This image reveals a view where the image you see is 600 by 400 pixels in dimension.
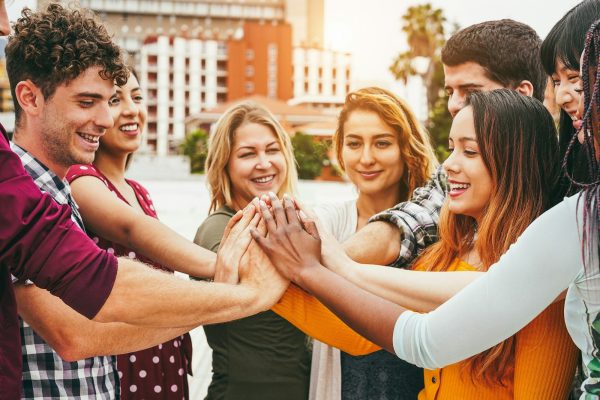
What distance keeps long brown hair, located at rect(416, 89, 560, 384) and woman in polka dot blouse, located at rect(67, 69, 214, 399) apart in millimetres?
981

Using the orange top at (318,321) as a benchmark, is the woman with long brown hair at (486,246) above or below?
above

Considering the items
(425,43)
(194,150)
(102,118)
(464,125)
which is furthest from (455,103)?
(194,150)

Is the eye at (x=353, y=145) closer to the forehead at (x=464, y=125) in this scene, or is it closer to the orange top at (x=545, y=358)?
the forehead at (x=464, y=125)

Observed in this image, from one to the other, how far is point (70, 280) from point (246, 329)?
1.29 metres

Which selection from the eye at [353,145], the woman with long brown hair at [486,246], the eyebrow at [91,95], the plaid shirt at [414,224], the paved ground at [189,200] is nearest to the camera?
the woman with long brown hair at [486,246]

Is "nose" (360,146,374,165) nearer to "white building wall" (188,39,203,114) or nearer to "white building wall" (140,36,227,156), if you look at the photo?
"white building wall" (140,36,227,156)

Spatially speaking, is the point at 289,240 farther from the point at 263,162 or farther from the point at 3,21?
the point at 263,162

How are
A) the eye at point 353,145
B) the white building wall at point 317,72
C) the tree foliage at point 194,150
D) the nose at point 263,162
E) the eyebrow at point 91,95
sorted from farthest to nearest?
the white building wall at point 317,72 → the tree foliage at point 194,150 → the nose at point 263,162 → the eye at point 353,145 → the eyebrow at point 91,95

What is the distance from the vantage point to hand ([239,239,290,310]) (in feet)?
6.49

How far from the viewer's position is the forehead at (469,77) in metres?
2.59

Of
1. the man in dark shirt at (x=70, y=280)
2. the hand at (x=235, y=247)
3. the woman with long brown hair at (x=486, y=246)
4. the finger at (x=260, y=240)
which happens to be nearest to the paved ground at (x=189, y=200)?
the hand at (x=235, y=247)

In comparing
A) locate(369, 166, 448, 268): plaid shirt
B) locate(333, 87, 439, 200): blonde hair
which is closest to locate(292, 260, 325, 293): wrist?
locate(369, 166, 448, 268): plaid shirt

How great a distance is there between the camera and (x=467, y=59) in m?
2.62

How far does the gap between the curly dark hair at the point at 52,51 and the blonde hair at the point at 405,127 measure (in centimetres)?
113
